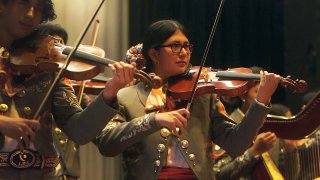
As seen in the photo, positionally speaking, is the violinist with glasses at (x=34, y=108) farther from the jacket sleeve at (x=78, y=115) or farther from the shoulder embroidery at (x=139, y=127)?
the shoulder embroidery at (x=139, y=127)

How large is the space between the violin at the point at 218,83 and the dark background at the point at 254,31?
129 centimetres

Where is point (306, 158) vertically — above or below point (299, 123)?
below

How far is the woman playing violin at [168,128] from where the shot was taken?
2.12 m

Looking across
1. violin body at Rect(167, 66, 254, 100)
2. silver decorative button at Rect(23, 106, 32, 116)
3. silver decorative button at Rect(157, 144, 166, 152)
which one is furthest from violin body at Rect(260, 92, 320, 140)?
silver decorative button at Rect(23, 106, 32, 116)

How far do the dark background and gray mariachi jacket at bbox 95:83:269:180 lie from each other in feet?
4.31

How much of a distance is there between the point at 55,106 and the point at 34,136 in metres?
0.19

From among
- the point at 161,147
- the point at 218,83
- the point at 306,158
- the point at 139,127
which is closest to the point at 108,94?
the point at 139,127

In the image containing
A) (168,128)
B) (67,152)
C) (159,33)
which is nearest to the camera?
(168,128)

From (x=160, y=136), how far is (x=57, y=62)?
0.45m

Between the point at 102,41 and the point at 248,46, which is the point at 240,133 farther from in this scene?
the point at 248,46

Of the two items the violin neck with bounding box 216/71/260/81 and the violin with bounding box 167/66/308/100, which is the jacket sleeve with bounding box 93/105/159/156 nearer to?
the violin with bounding box 167/66/308/100

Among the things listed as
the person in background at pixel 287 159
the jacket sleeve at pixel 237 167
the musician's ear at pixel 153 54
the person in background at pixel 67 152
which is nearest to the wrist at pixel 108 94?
the musician's ear at pixel 153 54

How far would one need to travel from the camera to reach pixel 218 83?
2258 millimetres

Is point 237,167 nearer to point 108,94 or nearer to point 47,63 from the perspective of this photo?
point 108,94
